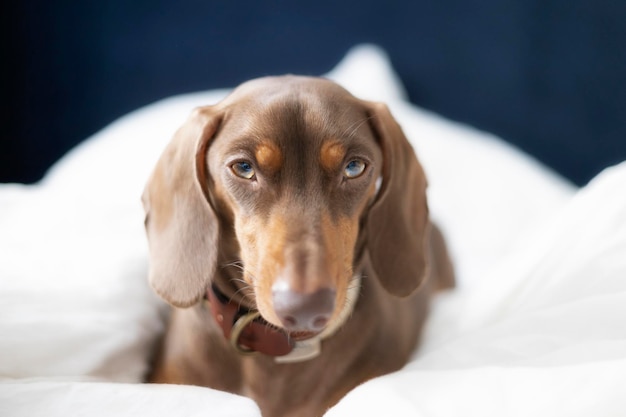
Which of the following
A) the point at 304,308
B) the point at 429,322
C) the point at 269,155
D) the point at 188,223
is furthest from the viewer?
the point at 429,322

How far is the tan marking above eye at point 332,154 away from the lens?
110cm

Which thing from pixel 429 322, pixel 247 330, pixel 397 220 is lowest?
pixel 429 322

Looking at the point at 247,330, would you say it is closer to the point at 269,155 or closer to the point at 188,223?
the point at 188,223

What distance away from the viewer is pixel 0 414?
Result: 35.2 inches

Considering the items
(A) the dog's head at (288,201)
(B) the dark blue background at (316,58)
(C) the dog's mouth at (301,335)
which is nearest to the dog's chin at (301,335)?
(C) the dog's mouth at (301,335)

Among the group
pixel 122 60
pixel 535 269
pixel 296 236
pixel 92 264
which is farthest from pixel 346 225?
pixel 122 60

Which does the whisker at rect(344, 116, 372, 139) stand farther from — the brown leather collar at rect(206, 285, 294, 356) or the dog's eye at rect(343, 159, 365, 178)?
the brown leather collar at rect(206, 285, 294, 356)

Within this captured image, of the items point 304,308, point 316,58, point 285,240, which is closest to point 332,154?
point 285,240

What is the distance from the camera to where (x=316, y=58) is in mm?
2465

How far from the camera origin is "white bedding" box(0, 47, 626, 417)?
0.91m

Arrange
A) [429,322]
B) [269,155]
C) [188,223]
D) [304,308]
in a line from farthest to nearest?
[429,322] → [188,223] → [269,155] → [304,308]

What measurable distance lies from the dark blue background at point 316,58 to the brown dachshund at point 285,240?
120cm

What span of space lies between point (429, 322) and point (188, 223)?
23.2 inches

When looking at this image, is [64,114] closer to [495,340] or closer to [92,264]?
[92,264]
